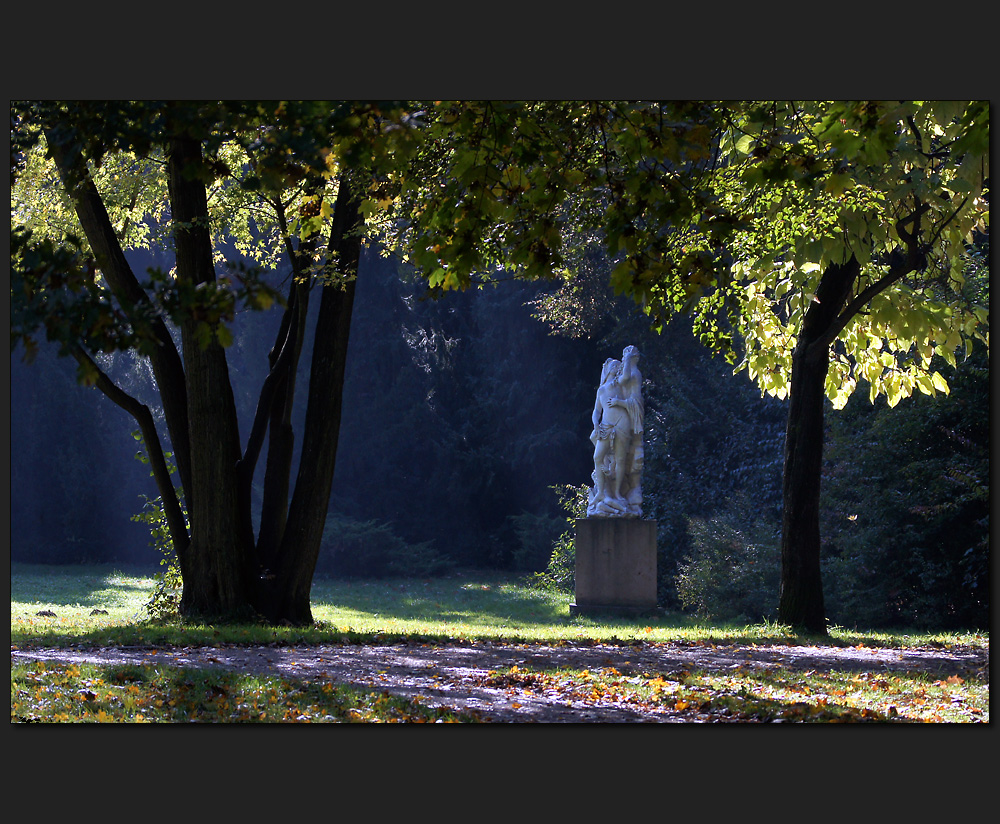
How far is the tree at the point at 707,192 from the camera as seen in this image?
5270mm

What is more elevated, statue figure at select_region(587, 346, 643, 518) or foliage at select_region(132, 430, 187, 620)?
statue figure at select_region(587, 346, 643, 518)

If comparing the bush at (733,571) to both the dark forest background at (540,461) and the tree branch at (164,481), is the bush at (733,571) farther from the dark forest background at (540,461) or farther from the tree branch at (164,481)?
the tree branch at (164,481)

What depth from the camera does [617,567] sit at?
12.7 m

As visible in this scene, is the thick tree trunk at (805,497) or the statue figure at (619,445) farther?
the statue figure at (619,445)

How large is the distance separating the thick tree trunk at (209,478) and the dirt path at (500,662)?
1379mm

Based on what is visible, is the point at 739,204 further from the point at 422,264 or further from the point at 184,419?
the point at 184,419

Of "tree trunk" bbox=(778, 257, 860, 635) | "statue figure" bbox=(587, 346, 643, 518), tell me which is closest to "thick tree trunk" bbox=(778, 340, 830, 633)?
"tree trunk" bbox=(778, 257, 860, 635)

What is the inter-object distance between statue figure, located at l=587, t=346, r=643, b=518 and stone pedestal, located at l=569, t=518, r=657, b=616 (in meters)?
0.24

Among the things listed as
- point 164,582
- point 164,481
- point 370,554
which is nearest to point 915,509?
point 164,481

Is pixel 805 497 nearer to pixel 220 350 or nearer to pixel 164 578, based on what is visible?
pixel 220 350

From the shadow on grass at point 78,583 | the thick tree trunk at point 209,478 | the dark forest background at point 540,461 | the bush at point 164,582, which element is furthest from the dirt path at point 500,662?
the shadow on grass at point 78,583

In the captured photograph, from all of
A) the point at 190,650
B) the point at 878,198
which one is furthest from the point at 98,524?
the point at 878,198

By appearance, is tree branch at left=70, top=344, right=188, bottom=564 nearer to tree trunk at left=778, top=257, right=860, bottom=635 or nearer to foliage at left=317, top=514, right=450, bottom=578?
tree trunk at left=778, top=257, right=860, bottom=635

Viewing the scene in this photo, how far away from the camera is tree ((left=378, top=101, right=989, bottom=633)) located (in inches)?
207
